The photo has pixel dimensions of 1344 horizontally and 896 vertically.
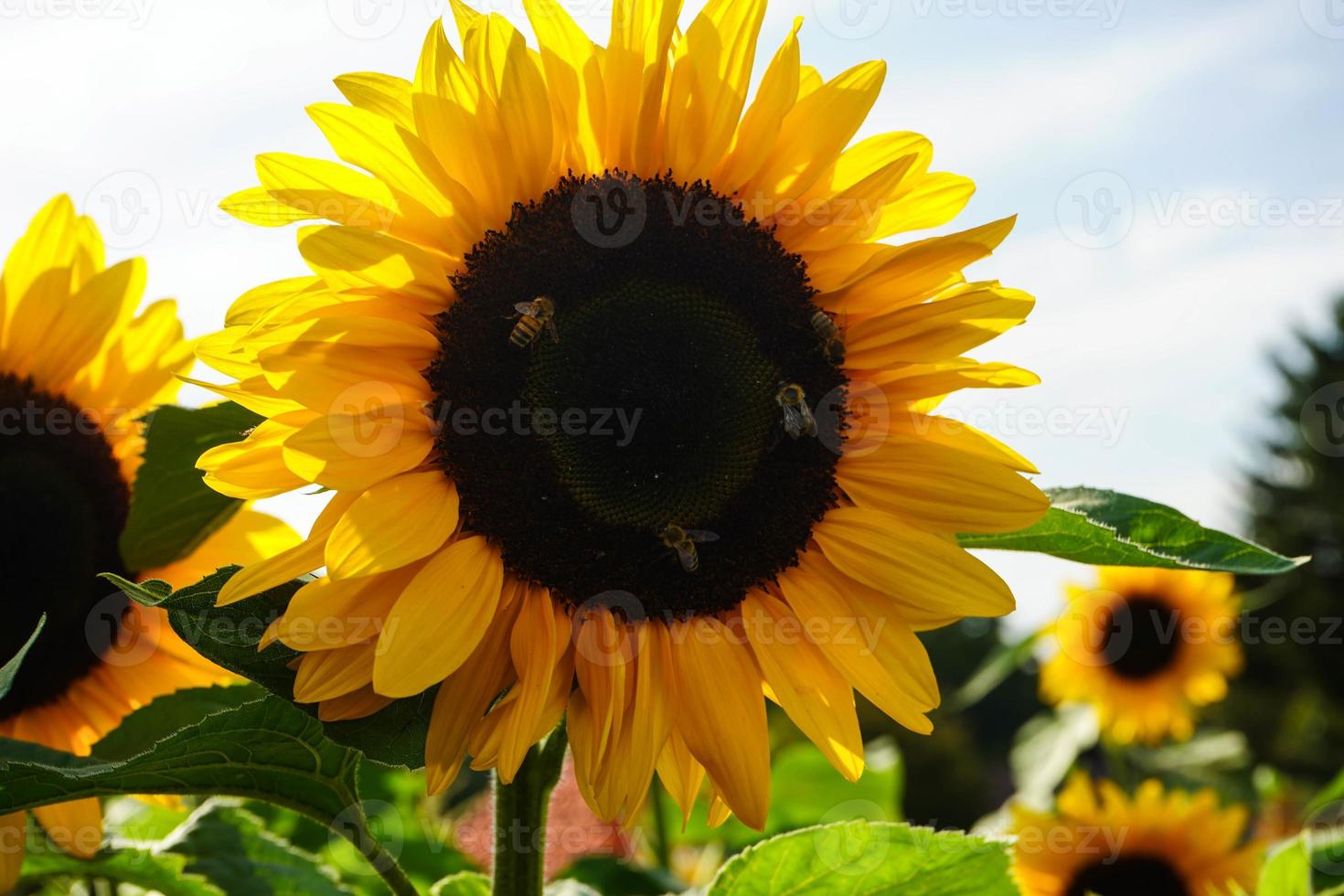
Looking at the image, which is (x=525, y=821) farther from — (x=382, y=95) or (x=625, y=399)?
A: (x=382, y=95)

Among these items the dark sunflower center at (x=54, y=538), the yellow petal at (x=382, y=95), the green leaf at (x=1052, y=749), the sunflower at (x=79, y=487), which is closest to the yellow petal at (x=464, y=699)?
the yellow petal at (x=382, y=95)

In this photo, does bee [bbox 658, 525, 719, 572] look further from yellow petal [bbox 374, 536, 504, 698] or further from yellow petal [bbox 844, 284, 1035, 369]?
yellow petal [bbox 844, 284, 1035, 369]

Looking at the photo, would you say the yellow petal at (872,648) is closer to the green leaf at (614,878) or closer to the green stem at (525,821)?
the green stem at (525,821)

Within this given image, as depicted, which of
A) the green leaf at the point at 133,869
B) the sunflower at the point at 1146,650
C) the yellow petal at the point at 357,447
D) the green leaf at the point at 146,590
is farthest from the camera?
the sunflower at the point at 1146,650

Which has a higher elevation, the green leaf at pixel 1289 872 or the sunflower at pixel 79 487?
the sunflower at pixel 79 487

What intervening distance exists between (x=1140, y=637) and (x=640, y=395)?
4775 millimetres

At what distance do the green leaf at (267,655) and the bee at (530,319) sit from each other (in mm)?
427

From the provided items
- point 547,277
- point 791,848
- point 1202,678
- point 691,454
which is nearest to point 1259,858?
point 1202,678

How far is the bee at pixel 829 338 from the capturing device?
1.67m

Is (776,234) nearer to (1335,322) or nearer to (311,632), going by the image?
(311,632)

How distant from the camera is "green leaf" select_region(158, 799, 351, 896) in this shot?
1.93 meters

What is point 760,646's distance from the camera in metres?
1.63

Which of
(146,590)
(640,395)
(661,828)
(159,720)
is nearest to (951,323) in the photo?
(640,395)

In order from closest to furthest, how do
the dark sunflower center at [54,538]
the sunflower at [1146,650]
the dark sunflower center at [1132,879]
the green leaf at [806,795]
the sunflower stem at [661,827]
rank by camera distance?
the dark sunflower center at [54,538], the sunflower stem at [661,827], the green leaf at [806,795], the dark sunflower center at [1132,879], the sunflower at [1146,650]
